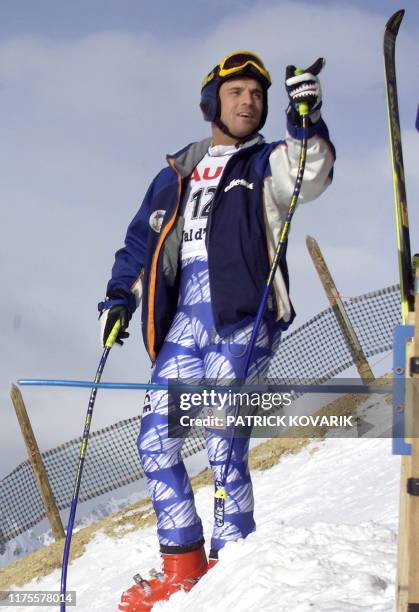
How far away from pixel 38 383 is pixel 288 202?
4.92 feet

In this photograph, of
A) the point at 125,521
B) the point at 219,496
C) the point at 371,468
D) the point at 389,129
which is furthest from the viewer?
the point at 125,521

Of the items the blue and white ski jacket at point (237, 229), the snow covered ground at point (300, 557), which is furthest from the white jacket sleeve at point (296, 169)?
the snow covered ground at point (300, 557)

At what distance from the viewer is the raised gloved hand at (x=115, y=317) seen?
14.7ft

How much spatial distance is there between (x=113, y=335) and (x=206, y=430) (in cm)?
76

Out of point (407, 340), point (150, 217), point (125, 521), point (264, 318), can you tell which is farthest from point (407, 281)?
point (125, 521)

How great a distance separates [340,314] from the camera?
9469 mm

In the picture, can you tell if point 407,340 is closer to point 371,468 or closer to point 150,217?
point 150,217

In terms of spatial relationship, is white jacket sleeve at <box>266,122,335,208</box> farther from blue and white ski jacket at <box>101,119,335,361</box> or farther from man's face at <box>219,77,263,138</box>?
man's face at <box>219,77,263,138</box>

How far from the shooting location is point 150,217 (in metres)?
4.52

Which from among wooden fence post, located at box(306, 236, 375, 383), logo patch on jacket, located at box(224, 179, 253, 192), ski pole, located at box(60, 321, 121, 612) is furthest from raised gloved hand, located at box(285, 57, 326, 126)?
wooden fence post, located at box(306, 236, 375, 383)

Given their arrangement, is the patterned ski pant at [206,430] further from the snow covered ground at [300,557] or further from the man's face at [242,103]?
the man's face at [242,103]

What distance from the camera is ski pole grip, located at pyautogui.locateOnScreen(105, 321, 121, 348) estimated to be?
4.46 meters

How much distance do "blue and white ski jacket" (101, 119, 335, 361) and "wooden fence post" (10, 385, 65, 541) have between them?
16.7ft

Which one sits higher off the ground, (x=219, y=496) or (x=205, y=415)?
(x=205, y=415)
